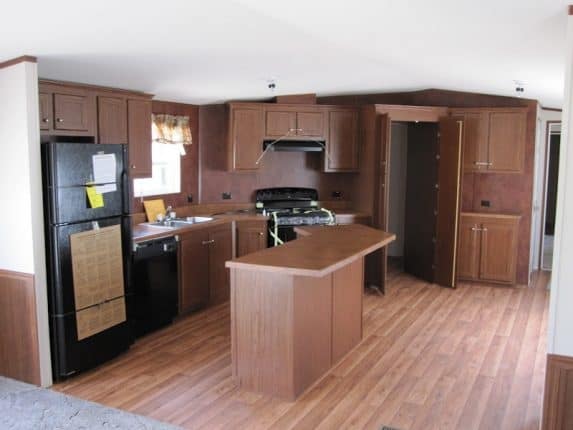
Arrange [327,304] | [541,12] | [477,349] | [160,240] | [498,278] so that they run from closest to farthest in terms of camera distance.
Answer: [541,12]
[327,304]
[477,349]
[160,240]
[498,278]

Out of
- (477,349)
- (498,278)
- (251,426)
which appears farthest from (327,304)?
(498,278)

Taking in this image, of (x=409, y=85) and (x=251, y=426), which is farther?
(x=409, y=85)

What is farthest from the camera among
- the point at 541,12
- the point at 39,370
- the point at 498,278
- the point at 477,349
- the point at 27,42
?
the point at 498,278

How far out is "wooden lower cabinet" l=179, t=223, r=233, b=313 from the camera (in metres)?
4.98

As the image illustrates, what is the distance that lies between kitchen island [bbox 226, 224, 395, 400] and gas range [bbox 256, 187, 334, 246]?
1988 millimetres

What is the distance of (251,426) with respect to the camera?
9.99 ft

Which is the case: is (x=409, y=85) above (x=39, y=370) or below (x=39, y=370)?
above

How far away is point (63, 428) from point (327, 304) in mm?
1828

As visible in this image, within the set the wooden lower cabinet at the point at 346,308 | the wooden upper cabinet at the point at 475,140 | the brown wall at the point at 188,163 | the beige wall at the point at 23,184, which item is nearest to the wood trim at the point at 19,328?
the beige wall at the point at 23,184

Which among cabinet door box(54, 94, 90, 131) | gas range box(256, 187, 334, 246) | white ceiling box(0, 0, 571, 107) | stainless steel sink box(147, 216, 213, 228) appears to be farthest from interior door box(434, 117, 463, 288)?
cabinet door box(54, 94, 90, 131)

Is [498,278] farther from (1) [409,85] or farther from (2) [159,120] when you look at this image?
(2) [159,120]

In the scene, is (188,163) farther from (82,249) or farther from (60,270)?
(60,270)

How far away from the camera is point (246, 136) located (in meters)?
6.04

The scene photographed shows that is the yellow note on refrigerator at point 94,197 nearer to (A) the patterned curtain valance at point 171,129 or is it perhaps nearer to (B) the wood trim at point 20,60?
(B) the wood trim at point 20,60
